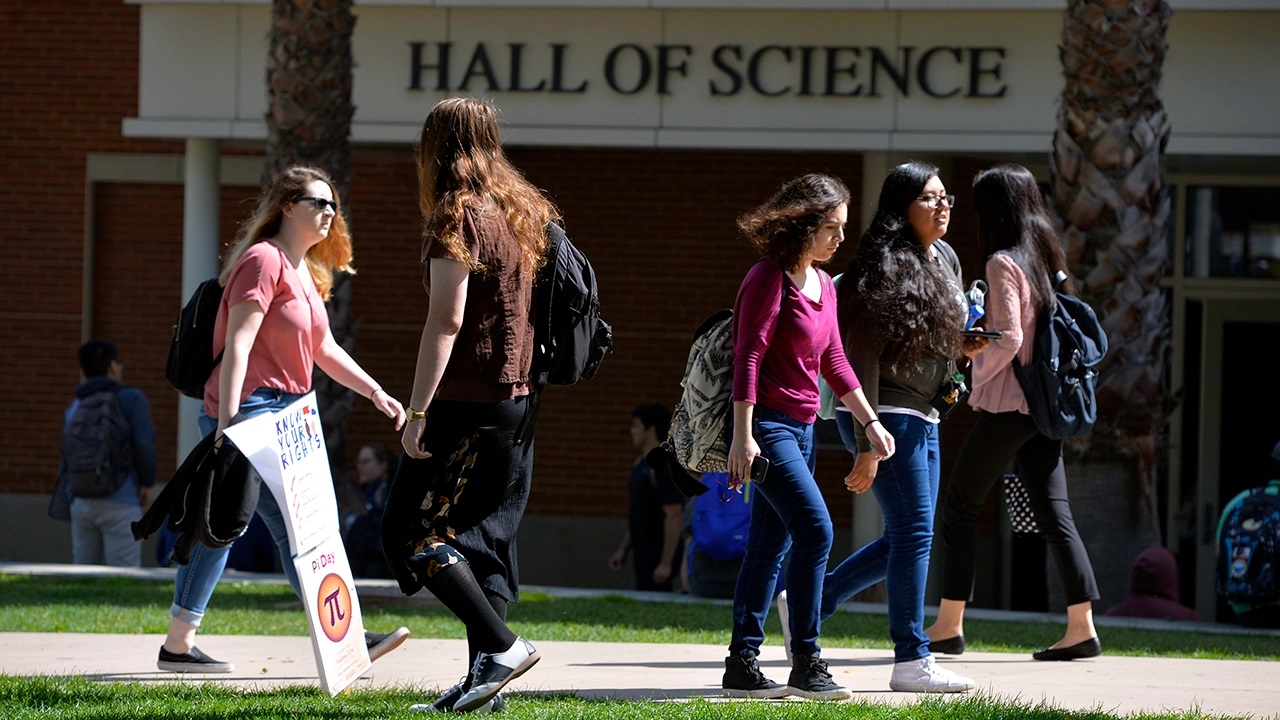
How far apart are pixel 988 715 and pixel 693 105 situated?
8.71 metres

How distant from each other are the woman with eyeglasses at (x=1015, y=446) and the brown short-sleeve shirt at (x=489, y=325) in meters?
2.16

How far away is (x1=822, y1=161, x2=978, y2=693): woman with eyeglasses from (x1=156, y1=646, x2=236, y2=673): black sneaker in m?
2.46

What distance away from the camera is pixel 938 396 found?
539cm

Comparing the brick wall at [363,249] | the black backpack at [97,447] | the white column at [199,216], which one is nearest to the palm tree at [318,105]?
the black backpack at [97,447]

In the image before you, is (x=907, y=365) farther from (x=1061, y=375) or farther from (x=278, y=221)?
(x=278, y=221)

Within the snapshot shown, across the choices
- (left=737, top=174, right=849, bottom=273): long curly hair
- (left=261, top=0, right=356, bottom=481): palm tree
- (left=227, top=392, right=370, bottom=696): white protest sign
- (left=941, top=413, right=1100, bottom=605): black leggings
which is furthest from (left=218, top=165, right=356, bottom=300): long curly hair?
(left=261, top=0, right=356, bottom=481): palm tree

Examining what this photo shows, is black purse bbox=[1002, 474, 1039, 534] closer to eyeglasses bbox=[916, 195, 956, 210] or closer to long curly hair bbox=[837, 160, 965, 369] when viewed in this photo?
long curly hair bbox=[837, 160, 965, 369]

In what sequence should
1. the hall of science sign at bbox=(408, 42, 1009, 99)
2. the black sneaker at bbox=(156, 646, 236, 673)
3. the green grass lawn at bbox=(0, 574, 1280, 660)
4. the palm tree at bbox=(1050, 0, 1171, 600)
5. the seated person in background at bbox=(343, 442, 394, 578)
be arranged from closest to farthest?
the black sneaker at bbox=(156, 646, 236, 673), the green grass lawn at bbox=(0, 574, 1280, 660), the palm tree at bbox=(1050, 0, 1171, 600), the seated person in background at bbox=(343, 442, 394, 578), the hall of science sign at bbox=(408, 42, 1009, 99)

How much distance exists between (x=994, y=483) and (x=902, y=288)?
1.27m

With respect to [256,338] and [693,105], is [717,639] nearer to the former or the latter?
[256,338]

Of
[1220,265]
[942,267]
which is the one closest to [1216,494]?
[1220,265]

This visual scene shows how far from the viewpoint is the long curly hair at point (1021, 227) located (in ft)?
20.0

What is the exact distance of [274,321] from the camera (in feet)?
18.0

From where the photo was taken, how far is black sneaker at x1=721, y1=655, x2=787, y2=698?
513 centimetres
